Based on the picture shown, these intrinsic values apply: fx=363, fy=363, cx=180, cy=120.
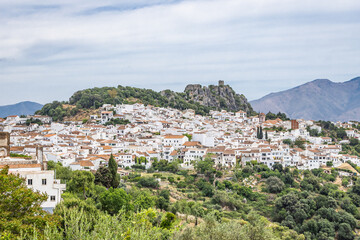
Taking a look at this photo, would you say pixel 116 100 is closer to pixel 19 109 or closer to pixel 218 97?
pixel 218 97

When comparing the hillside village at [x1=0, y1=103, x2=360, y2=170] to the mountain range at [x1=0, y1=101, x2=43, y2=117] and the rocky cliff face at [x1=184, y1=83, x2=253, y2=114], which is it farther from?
the mountain range at [x1=0, y1=101, x2=43, y2=117]

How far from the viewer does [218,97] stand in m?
117

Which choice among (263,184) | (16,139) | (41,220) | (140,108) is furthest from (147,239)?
(140,108)

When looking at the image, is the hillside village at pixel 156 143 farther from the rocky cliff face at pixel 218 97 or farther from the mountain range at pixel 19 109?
the mountain range at pixel 19 109

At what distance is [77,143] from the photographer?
54906mm

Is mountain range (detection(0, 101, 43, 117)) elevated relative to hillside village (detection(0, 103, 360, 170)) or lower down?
elevated

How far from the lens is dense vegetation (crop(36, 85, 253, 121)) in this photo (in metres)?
84.3

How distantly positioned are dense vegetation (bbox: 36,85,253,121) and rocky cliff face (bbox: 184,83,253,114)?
214 centimetres

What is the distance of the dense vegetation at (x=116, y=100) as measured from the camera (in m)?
84.3

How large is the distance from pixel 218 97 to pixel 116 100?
135 feet

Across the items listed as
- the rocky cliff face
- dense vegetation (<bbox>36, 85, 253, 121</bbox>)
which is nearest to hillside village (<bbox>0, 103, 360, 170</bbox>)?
dense vegetation (<bbox>36, 85, 253, 121</bbox>)

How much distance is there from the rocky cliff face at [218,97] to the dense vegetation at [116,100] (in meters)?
2.14

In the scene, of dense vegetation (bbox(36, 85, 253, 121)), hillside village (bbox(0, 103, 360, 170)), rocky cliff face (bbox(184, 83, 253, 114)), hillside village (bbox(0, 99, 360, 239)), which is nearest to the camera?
hillside village (bbox(0, 99, 360, 239))

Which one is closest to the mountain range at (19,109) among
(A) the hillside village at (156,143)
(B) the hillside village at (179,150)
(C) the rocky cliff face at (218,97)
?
(C) the rocky cliff face at (218,97)
